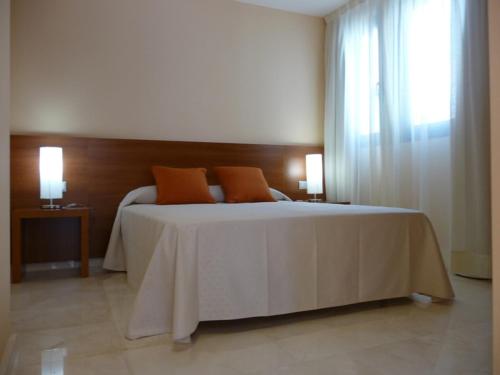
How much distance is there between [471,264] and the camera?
2.90 metres

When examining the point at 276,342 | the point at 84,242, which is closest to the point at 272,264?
the point at 276,342

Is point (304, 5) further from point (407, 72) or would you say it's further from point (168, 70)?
point (168, 70)

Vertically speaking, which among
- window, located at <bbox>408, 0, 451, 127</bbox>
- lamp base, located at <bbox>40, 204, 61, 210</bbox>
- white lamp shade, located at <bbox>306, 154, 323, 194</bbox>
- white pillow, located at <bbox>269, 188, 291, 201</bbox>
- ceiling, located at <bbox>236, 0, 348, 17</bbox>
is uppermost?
ceiling, located at <bbox>236, 0, 348, 17</bbox>

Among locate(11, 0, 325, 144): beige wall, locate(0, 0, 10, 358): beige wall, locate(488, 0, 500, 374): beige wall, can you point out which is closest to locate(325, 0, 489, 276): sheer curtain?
locate(11, 0, 325, 144): beige wall

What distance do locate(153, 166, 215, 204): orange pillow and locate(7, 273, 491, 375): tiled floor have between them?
1058 millimetres

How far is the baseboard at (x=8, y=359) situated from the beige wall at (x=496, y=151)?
4.77 ft

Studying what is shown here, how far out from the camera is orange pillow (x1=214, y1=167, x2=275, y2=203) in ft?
11.4

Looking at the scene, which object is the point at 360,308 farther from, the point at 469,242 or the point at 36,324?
the point at 36,324

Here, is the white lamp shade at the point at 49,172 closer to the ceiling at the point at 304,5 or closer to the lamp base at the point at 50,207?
the lamp base at the point at 50,207

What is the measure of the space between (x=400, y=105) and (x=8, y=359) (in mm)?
3269

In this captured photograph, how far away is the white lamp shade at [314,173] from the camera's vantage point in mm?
4098

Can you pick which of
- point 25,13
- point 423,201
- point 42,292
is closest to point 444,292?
point 423,201

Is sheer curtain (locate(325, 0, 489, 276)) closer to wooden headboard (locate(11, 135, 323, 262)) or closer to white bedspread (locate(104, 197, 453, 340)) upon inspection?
white bedspread (locate(104, 197, 453, 340))

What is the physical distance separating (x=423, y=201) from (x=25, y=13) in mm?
3641
